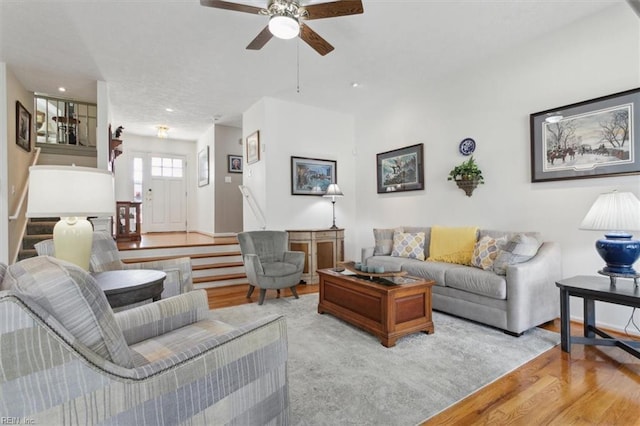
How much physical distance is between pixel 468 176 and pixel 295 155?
8.96 ft

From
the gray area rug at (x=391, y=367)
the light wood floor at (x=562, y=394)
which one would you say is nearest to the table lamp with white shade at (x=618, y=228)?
the light wood floor at (x=562, y=394)

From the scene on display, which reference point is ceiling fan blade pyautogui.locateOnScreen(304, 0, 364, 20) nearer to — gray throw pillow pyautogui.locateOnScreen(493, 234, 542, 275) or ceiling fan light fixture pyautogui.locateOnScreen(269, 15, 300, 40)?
ceiling fan light fixture pyautogui.locateOnScreen(269, 15, 300, 40)

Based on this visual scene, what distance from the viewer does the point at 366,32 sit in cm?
317

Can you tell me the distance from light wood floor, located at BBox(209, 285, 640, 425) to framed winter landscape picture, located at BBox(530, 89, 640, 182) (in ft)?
5.36

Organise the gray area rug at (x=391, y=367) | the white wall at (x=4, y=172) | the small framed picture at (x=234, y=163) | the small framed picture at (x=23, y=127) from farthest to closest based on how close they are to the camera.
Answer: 1. the small framed picture at (x=234, y=163)
2. the small framed picture at (x=23, y=127)
3. the white wall at (x=4, y=172)
4. the gray area rug at (x=391, y=367)

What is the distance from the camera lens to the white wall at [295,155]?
4.98 metres

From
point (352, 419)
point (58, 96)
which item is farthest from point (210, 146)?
point (352, 419)

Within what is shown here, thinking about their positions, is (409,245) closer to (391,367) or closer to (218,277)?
(391,367)

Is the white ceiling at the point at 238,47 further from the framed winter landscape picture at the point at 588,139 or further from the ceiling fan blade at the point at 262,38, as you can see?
the framed winter landscape picture at the point at 588,139

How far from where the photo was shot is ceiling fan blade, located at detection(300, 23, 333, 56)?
2.59 meters

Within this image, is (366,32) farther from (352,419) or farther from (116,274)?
(352,419)

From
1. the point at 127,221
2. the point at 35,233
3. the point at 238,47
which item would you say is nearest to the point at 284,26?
the point at 238,47

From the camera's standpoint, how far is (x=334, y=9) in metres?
2.35

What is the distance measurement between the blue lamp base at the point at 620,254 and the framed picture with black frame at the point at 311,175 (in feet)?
12.7
